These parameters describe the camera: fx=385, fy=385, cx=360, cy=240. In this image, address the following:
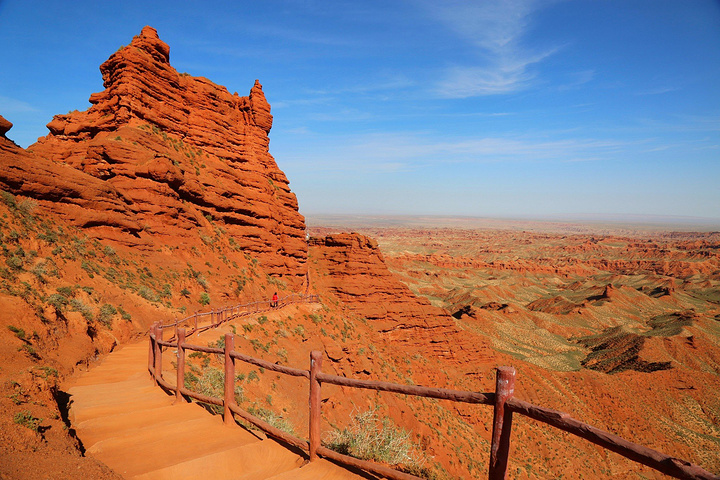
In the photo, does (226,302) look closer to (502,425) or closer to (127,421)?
(127,421)

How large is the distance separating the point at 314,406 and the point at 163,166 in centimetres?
2149

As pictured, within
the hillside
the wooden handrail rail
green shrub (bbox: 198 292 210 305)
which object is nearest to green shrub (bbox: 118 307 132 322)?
the hillside

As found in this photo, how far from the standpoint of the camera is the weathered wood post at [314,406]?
188 inches

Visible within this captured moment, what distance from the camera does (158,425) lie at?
5621mm

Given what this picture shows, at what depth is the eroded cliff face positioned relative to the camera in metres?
18.6

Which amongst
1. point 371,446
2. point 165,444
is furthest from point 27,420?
point 371,446

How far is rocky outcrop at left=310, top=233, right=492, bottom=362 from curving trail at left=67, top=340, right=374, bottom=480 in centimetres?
2649

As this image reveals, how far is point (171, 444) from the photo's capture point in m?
5.10

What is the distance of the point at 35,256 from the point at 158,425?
11325 millimetres

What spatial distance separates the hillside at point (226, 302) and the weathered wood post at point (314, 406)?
1.19m

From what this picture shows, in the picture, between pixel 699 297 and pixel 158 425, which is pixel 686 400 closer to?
pixel 158 425

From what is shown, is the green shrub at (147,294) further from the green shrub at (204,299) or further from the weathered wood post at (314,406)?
the weathered wood post at (314,406)

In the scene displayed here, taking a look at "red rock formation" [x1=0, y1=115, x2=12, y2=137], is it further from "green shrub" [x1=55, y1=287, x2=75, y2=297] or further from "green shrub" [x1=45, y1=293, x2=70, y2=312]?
"green shrub" [x1=45, y1=293, x2=70, y2=312]

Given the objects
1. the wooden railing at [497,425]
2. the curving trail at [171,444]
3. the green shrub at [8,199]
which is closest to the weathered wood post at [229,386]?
the wooden railing at [497,425]
